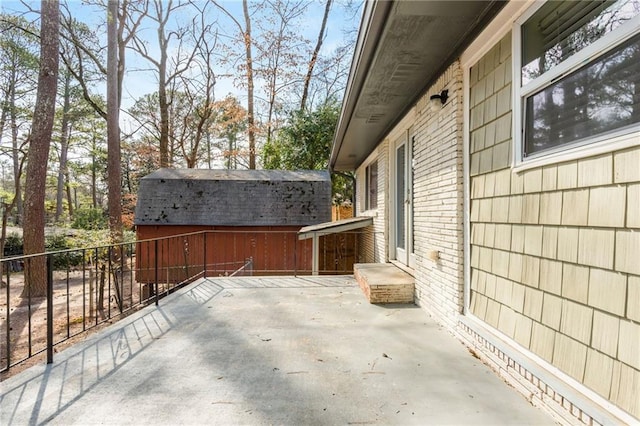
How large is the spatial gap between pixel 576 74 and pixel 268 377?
274 cm

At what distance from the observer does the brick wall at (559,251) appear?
1.51m

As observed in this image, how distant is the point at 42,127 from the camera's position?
8891 millimetres

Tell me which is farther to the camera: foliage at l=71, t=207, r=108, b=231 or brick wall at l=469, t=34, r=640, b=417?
foliage at l=71, t=207, r=108, b=231

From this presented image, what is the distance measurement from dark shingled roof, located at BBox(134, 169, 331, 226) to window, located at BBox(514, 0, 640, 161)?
879cm

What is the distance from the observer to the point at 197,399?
216 cm

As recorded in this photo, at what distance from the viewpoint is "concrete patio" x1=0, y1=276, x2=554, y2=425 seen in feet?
6.50

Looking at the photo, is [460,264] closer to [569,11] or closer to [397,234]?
[569,11]

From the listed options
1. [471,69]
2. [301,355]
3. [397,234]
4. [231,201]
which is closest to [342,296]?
[397,234]

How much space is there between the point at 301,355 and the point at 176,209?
9051 millimetres

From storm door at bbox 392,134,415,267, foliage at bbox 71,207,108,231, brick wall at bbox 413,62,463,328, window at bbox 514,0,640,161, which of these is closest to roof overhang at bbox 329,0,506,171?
brick wall at bbox 413,62,463,328

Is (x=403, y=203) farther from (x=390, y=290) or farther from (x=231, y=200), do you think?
(x=231, y=200)

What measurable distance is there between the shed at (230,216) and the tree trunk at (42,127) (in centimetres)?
248

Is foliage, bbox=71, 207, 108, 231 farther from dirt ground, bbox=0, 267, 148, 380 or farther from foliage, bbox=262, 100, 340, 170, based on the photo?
foliage, bbox=262, 100, 340, 170

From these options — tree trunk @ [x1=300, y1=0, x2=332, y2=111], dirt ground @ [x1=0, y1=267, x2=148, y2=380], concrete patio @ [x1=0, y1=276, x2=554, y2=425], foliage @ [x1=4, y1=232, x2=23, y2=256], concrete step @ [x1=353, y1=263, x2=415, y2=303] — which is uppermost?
tree trunk @ [x1=300, y1=0, x2=332, y2=111]
